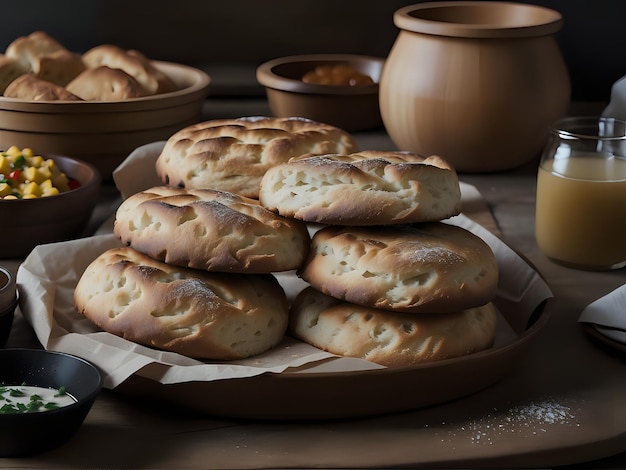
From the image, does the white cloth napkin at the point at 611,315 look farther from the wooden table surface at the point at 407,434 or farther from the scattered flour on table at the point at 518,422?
→ the scattered flour on table at the point at 518,422

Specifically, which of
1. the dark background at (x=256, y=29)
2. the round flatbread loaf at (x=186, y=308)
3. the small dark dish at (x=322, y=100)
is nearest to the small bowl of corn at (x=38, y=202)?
the round flatbread loaf at (x=186, y=308)

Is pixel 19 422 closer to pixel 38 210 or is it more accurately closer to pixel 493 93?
pixel 38 210

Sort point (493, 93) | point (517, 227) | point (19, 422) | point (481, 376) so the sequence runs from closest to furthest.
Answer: point (19, 422), point (481, 376), point (517, 227), point (493, 93)

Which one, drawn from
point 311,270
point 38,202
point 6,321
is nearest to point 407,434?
point 311,270

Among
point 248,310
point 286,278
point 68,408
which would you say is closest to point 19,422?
point 68,408

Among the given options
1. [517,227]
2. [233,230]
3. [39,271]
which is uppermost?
[233,230]
